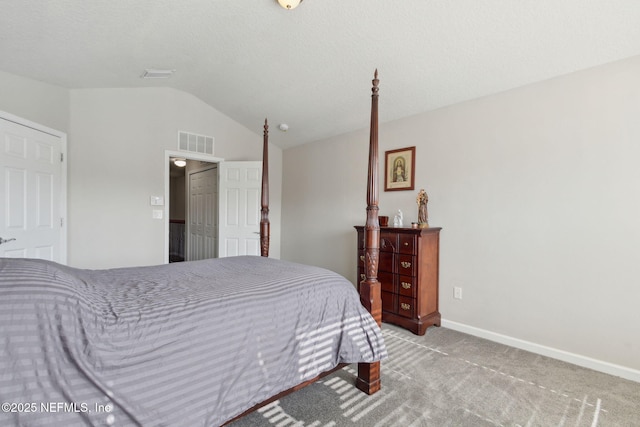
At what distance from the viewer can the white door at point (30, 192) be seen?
2.64 m

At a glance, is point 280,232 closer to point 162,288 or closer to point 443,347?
point 443,347

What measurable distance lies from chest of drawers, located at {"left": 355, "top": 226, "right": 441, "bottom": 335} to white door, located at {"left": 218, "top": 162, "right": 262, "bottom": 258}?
2040 mm

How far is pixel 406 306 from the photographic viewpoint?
300 cm

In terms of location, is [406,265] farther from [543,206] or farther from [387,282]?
[543,206]

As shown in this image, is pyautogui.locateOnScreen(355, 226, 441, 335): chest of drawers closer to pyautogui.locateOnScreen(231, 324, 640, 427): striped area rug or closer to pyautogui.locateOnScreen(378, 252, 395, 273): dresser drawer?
pyautogui.locateOnScreen(378, 252, 395, 273): dresser drawer

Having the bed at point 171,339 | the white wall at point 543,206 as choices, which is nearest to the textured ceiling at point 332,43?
the white wall at point 543,206

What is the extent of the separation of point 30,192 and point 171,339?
9.55 feet

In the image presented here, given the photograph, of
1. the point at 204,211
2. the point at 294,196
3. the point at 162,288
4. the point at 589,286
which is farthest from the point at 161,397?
the point at 204,211

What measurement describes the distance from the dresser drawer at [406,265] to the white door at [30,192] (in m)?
3.62

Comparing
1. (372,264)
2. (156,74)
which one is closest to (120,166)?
(156,74)

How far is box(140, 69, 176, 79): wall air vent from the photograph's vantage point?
3347mm

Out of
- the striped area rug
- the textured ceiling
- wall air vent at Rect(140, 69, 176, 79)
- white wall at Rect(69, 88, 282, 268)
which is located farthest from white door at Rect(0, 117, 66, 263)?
the striped area rug

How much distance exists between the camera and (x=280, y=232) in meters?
5.30

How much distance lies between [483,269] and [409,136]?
5.45 ft
